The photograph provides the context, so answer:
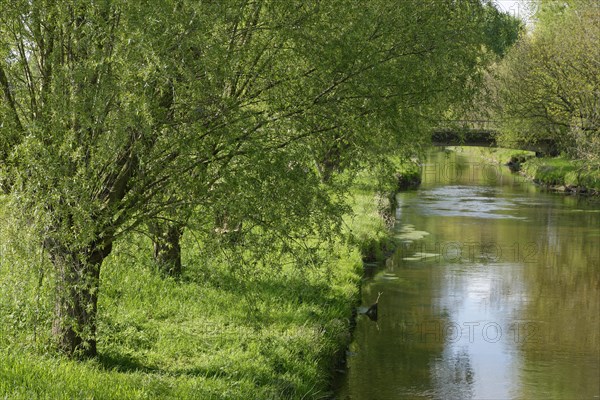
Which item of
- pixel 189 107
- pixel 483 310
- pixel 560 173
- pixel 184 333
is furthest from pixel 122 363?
pixel 560 173

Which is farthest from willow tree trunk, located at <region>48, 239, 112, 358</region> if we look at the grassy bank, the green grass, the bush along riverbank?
the green grass

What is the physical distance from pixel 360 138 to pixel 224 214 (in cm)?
208

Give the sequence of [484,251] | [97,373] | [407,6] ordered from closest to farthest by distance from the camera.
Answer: [97,373] < [407,6] < [484,251]

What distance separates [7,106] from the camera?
9.77m

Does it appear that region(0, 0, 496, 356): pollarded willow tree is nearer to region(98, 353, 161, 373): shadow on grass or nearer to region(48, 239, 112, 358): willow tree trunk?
region(48, 239, 112, 358): willow tree trunk

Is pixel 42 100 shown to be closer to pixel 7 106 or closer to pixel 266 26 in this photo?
pixel 7 106

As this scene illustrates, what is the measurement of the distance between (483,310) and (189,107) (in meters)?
11.2

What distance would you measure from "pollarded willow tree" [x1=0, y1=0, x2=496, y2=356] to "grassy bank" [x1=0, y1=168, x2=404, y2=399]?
0.44 m

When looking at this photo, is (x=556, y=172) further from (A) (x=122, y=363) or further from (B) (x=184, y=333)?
(A) (x=122, y=363)

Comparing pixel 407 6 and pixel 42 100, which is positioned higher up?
pixel 407 6

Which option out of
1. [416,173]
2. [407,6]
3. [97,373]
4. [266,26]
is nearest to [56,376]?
[97,373]

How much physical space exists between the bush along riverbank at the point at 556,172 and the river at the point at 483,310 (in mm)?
6445

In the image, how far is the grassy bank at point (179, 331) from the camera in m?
8.94

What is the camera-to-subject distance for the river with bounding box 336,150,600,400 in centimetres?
1360
